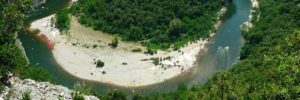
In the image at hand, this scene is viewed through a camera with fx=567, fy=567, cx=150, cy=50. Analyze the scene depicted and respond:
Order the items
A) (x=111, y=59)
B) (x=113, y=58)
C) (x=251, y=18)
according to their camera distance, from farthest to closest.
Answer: (x=251, y=18), (x=113, y=58), (x=111, y=59)

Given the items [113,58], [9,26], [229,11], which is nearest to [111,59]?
[113,58]

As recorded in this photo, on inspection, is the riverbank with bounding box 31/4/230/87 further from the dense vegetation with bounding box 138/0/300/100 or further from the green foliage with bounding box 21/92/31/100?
the green foliage with bounding box 21/92/31/100

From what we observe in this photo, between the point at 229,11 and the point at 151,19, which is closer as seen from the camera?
the point at 151,19

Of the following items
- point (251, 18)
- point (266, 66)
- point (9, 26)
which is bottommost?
point (9, 26)

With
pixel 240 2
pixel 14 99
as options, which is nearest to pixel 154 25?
pixel 240 2

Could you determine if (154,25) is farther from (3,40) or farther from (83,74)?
(3,40)

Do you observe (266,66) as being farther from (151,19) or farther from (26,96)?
(151,19)

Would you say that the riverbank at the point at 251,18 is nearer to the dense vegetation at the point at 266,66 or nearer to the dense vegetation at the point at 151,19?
the dense vegetation at the point at 266,66

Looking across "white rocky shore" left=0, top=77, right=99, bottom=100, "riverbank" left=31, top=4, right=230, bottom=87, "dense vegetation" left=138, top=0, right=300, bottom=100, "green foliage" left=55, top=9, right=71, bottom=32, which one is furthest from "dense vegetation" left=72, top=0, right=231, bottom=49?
"white rocky shore" left=0, top=77, right=99, bottom=100
